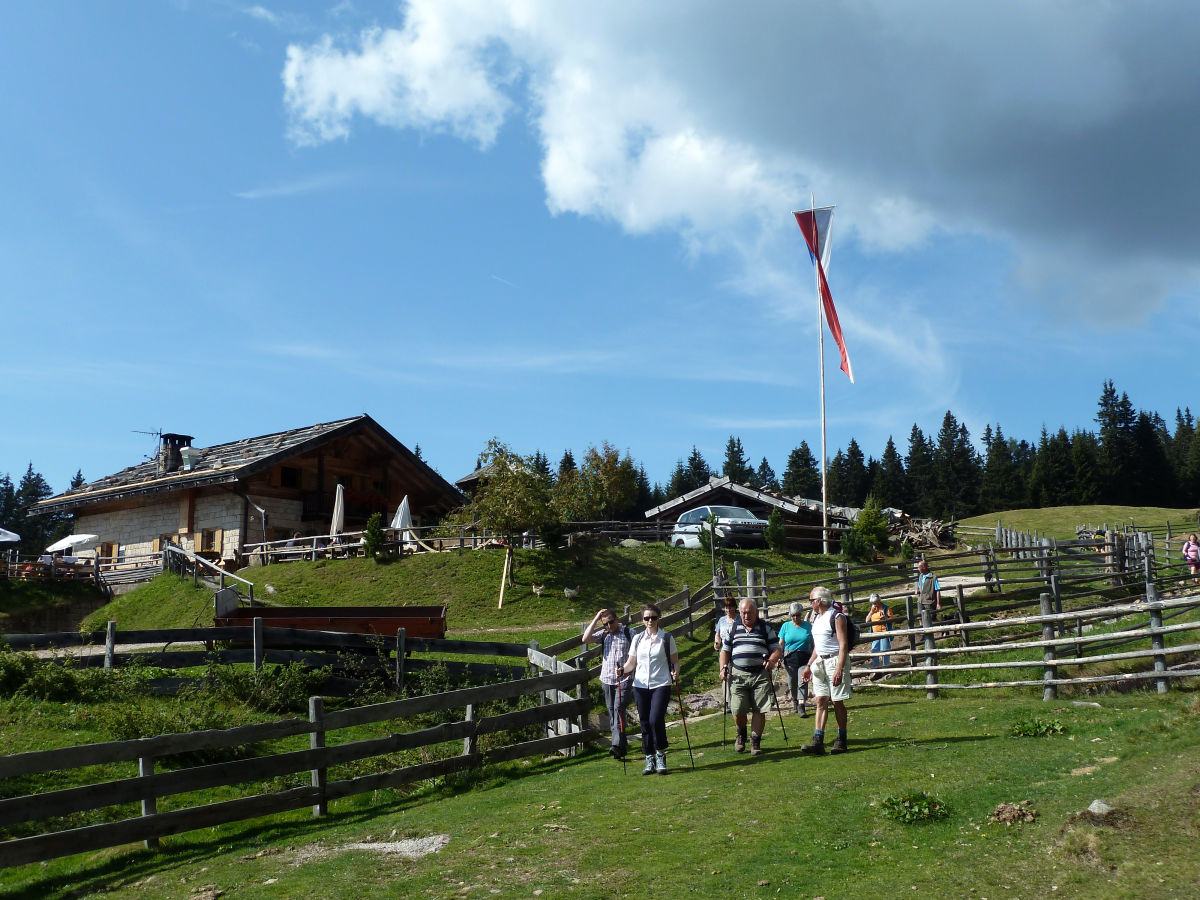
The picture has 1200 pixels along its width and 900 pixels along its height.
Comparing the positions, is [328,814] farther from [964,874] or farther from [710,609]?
[710,609]

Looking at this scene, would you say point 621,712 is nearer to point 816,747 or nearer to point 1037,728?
point 816,747

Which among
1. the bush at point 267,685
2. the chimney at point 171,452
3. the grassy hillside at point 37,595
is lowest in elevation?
the bush at point 267,685

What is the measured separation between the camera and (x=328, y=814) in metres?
8.87

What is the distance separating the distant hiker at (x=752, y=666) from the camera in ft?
31.8

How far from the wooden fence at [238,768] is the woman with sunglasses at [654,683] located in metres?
1.83

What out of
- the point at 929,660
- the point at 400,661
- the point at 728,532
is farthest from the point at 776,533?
the point at 400,661

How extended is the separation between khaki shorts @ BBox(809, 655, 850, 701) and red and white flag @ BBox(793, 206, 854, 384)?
2632 centimetres

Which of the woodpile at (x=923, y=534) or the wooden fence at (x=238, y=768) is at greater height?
the woodpile at (x=923, y=534)

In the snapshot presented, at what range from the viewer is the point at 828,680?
30.3 ft

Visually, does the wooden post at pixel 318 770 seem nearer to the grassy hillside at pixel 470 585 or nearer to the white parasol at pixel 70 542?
the grassy hillside at pixel 470 585

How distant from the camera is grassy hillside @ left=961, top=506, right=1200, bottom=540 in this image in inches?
2228

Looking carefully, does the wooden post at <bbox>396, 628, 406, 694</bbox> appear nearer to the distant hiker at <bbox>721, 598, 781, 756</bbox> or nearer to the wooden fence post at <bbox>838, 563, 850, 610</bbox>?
the distant hiker at <bbox>721, 598, 781, 756</bbox>

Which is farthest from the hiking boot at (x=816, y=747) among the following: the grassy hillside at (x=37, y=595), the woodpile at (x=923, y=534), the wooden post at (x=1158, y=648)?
the woodpile at (x=923, y=534)

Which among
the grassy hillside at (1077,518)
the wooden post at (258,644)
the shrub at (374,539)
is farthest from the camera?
the grassy hillside at (1077,518)
